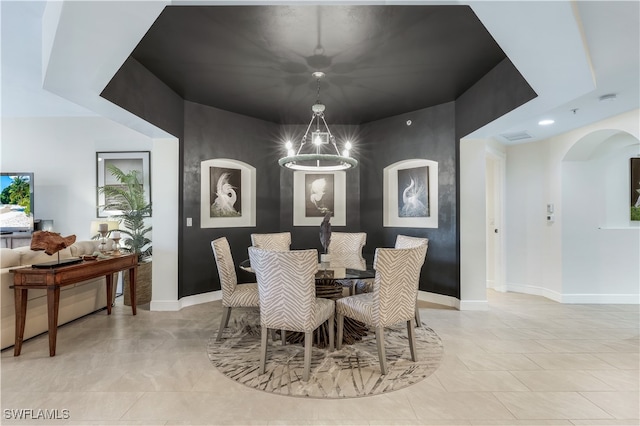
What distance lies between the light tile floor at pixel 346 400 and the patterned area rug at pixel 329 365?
0.09 metres

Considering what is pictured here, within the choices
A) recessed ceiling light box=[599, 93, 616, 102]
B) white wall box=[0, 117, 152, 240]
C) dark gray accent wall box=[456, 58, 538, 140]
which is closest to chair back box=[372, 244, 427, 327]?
dark gray accent wall box=[456, 58, 538, 140]

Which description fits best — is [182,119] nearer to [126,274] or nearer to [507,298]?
[126,274]

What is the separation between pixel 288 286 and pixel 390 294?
793 mm

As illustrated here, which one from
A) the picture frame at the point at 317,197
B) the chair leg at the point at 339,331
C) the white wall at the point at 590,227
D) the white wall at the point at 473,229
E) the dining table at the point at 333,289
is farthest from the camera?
the picture frame at the point at 317,197

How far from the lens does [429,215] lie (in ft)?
14.6

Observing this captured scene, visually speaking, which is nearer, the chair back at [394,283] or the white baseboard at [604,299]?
the chair back at [394,283]

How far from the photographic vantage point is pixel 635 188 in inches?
175

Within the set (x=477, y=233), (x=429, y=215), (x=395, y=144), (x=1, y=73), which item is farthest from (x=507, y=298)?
(x=1, y=73)

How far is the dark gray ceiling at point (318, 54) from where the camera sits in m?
2.34

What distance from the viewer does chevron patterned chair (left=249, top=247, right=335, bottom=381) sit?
7.38 ft

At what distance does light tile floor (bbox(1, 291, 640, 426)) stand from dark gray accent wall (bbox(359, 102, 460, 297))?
103 centimetres

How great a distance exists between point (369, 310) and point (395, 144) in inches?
122

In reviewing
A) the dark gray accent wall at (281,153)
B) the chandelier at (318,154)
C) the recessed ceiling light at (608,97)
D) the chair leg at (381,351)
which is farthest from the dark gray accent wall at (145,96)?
the recessed ceiling light at (608,97)

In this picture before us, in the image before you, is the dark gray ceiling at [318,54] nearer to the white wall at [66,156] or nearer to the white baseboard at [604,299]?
the white wall at [66,156]
